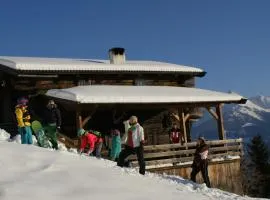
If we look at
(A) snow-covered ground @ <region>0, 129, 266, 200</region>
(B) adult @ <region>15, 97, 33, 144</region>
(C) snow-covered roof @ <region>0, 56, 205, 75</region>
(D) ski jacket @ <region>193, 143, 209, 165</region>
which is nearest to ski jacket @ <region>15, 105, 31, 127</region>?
(B) adult @ <region>15, 97, 33, 144</region>

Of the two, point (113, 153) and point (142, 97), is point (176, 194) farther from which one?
point (142, 97)

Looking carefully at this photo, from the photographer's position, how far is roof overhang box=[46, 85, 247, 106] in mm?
17203

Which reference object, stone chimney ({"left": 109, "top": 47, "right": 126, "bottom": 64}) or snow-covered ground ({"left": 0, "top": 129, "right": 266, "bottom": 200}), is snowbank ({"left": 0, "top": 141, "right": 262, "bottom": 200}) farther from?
stone chimney ({"left": 109, "top": 47, "right": 126, "bottom": 64})

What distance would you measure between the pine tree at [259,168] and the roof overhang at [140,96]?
17.1 metres

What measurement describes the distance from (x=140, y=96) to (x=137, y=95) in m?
0.21

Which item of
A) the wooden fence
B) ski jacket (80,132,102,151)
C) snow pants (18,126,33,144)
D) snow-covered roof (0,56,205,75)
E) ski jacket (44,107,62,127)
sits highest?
snow-covered roof (0,56,205,75)

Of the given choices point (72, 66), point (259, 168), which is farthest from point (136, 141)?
point (259, 168)

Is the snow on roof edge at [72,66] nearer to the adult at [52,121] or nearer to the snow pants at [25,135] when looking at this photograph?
the adult at [52,121]

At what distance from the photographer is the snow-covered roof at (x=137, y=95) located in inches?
679

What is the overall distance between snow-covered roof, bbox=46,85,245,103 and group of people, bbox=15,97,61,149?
2.98 m

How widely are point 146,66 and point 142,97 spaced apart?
18.7 feet

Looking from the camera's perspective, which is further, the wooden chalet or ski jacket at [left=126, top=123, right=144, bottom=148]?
the wooden chalet

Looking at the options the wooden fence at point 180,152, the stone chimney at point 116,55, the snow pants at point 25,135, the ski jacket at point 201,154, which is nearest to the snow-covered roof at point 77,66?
the stone chimney at point 116,55

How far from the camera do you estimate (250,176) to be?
1593 inches
